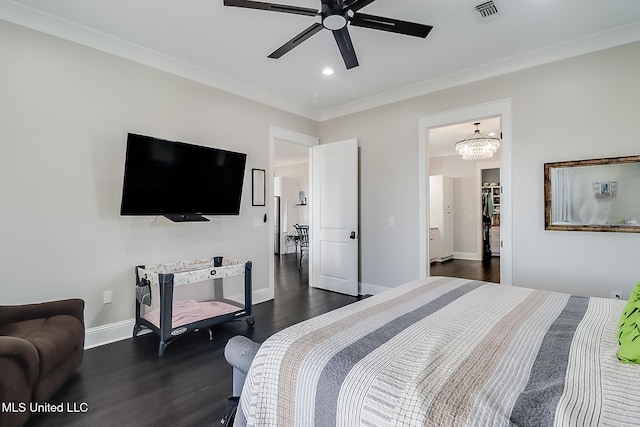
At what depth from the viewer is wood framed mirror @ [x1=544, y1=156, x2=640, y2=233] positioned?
2.69 metres

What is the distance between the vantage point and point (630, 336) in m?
1.07

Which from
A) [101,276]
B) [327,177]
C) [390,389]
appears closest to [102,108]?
[101,276]

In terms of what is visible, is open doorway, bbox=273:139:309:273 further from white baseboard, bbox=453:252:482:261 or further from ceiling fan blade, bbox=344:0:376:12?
ceiling fan blade, bbox=344:0:376:12

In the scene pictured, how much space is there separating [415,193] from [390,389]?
3326mm

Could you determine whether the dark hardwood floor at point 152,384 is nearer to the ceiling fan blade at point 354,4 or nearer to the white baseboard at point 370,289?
the white baseboard at point 370,289

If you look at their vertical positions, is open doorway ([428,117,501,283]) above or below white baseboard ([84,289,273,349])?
above

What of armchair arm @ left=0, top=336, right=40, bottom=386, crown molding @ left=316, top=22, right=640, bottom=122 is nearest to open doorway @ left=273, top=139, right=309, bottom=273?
crown molding @ left=316, top=22, right=640, bottom=122

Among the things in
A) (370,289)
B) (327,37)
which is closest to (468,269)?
(370,289)

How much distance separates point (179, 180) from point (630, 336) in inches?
128

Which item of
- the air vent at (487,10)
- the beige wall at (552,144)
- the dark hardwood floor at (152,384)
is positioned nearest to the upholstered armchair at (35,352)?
the dark hardwood floor at (152,384)

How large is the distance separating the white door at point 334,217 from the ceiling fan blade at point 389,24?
2.24m

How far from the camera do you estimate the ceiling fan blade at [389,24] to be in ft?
6.80

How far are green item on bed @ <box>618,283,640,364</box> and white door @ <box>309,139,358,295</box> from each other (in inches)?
128

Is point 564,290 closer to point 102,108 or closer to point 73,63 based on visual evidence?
point 102,108
